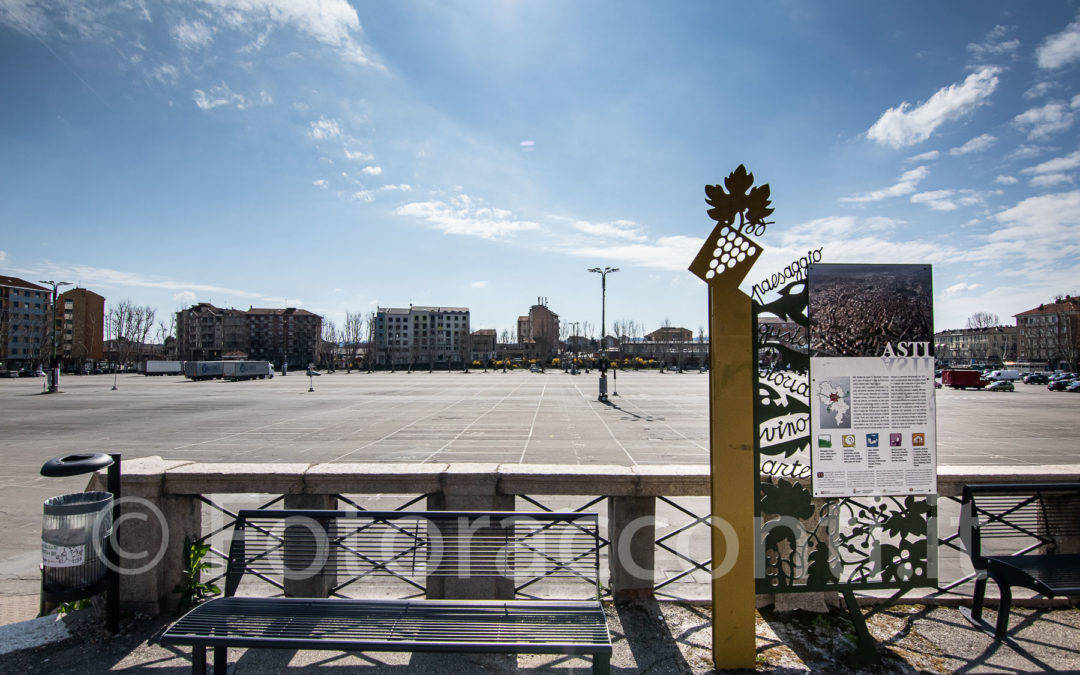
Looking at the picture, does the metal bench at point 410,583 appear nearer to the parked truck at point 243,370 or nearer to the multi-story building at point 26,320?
the parked truck at point 243,370

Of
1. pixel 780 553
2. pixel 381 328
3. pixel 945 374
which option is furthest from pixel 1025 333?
pixel 381 328

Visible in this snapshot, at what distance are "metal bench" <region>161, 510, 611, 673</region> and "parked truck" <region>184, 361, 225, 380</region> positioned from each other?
244 feet

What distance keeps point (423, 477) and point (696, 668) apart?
2184mm

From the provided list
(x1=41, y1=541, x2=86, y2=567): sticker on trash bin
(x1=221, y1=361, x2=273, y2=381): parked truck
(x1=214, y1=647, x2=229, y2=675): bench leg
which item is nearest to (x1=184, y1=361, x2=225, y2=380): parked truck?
(x1=221, y1=361, x2=273, y2=381): parked truck

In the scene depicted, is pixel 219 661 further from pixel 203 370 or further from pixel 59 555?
pixel 203 370

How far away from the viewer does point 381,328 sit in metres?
171

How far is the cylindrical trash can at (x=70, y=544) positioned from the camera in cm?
335

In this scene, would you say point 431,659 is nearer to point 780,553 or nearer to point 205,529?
point 780,553

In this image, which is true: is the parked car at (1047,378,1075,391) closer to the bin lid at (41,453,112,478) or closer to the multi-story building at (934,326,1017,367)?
the bin lid at (41,453,112,478)

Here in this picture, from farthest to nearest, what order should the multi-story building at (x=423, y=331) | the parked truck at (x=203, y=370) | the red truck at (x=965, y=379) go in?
the multi-story building at (x=423, y=331)
the parked truck at (x=203, y=370)
the red truck at (x=965, y=379)

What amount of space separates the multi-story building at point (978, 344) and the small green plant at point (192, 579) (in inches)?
6397

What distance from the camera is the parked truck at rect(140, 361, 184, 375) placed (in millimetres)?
84625

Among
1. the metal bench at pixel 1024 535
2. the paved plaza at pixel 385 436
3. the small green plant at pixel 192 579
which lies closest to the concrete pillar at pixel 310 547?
the small green plant at pixel 192 579

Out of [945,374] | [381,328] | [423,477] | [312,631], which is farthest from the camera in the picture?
[381,328]
